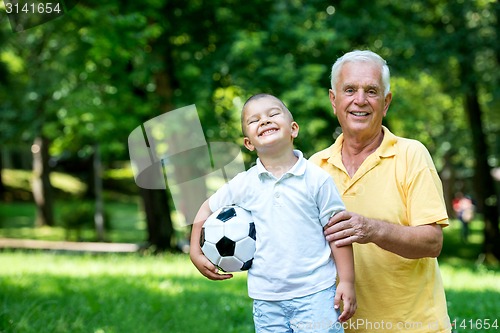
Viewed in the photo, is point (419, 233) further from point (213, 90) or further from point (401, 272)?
point (213, 90)

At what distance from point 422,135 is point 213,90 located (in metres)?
8.96

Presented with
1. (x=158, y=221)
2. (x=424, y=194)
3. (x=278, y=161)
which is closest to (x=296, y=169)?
(x=278, y=161)

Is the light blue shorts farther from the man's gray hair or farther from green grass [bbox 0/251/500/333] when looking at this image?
green grass [bbox 0/251/500/333]

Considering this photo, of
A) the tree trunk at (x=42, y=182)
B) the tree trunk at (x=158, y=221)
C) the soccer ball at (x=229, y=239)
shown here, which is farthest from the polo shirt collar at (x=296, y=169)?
A: the tree trunk at (x=42, y=182)

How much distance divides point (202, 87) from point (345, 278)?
12392 millimetres

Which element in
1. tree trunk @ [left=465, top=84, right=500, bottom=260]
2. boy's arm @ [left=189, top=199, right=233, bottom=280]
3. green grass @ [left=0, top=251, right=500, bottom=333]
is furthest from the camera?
tree trunk @ [left=465, top=84, right=500, bottom=260]

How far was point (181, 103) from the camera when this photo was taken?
49.5ft

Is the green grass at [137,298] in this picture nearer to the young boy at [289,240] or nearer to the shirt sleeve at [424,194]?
the young boy at [289,240]

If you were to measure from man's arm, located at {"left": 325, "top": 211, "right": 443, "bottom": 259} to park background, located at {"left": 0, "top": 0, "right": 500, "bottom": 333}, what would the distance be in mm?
4073

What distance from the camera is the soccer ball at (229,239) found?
301 cm

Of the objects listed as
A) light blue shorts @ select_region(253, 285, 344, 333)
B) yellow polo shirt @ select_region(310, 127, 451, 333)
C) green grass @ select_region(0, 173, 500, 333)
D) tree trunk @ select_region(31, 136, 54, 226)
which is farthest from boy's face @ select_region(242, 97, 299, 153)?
tree trunk @ select_region(31, 136, 54, 226)

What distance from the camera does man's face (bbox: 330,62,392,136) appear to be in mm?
3137

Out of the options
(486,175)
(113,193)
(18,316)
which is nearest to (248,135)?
(18,316)

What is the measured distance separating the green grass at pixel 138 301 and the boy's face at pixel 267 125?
3.63 metres
